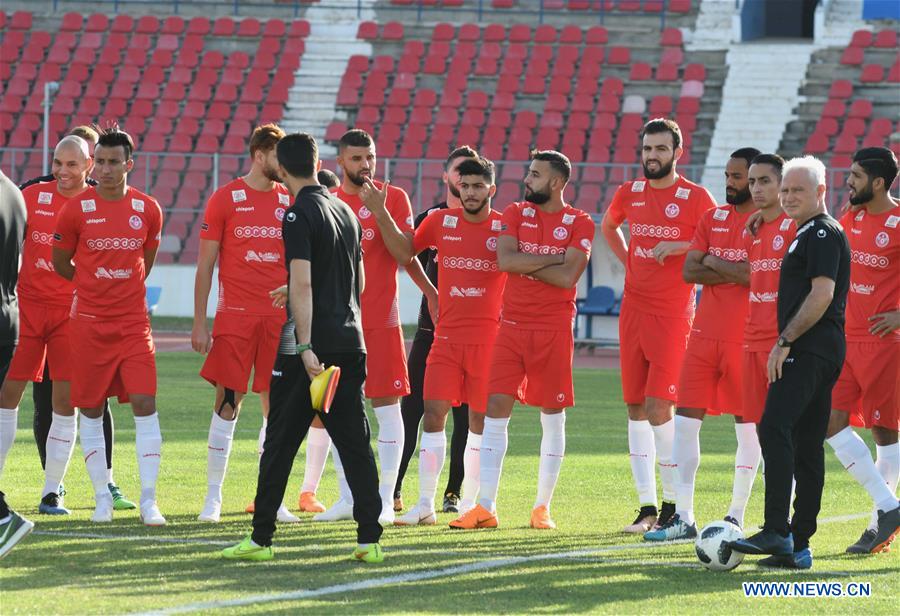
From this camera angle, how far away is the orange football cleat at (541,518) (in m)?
9.31

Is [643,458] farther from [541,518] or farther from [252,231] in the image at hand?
[252,231]

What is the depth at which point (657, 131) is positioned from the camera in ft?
31.1

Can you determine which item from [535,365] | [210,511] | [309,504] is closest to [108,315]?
[210,511]

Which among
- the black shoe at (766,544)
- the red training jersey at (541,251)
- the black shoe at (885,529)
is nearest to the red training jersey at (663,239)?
the red training jersey at (541,251)

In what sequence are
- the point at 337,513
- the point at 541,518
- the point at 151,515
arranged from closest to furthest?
the point at 151,515
the point at 541,518
the point at 337,513

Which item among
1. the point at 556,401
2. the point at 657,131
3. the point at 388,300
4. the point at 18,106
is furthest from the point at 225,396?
the point at 18,106

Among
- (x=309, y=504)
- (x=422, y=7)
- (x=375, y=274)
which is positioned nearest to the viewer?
(x=375, y=274)

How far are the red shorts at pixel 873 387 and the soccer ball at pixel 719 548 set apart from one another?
1573 millimetres

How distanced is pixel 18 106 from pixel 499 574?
2681cm

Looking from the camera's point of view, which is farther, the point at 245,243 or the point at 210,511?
the point at 245,243

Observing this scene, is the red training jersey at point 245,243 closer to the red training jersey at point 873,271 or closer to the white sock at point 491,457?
the white sock at point 491,457

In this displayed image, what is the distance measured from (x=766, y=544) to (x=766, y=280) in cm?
171

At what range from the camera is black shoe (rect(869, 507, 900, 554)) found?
8.58 metres

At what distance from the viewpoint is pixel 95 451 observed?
917 centimetres
